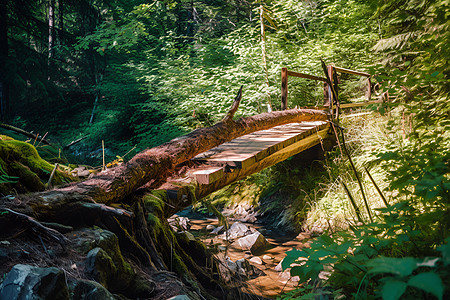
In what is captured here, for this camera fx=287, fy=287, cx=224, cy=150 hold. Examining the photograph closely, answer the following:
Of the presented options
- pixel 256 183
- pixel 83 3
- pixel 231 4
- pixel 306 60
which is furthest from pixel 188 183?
pixel 231 4

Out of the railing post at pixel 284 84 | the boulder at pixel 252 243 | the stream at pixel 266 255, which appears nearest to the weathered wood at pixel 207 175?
the stream at pixel 266 255

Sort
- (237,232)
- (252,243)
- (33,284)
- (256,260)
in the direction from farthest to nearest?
(237,232) < (252,243) < (256,260) < (33,284)

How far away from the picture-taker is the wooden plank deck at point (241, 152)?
9.12 ft

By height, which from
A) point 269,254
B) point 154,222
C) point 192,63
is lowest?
point 269,254

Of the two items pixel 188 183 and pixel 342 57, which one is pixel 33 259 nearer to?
pixel 188 183

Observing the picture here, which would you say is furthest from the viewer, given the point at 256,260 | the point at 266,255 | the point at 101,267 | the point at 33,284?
the point at 266,255

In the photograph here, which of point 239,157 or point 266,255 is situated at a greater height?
point 239,157

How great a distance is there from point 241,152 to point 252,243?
256 centimetres

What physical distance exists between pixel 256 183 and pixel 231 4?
30.1 ft

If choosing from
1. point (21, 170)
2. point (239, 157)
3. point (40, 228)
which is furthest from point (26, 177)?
point (239, 157)

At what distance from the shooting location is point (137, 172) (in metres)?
2.49

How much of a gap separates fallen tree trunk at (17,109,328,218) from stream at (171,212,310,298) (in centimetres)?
88

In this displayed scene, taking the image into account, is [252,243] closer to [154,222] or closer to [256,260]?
[256,260]

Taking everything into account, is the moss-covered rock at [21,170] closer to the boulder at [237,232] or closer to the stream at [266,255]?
the stream at [266,255]
